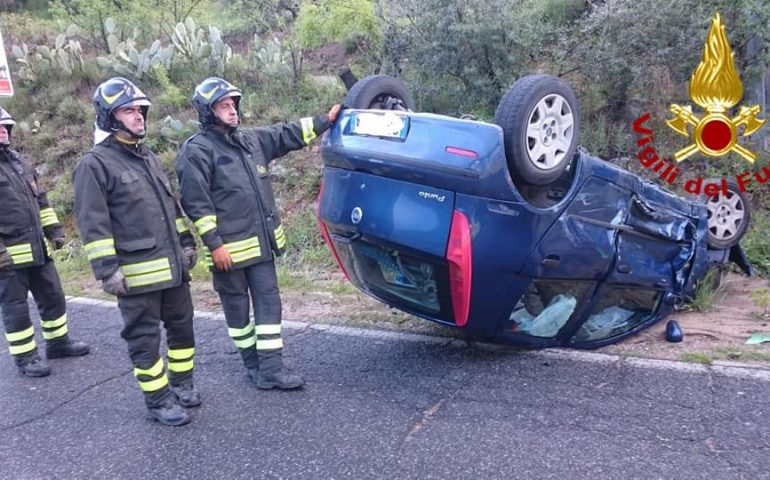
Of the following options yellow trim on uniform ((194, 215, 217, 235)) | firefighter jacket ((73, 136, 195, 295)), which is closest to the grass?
yellow trim on uniform ((194, 215, 217, 235))

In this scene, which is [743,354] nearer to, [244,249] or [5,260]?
[244,249]

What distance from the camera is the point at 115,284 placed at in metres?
3.75

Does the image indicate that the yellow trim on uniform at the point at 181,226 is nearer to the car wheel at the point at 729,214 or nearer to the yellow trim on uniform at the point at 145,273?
the yellow trim on uniform at the point at 145,273

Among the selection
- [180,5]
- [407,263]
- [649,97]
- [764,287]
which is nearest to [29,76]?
[180,5]

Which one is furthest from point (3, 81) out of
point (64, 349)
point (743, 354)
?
point (743, 354)

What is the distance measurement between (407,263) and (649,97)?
5551mm

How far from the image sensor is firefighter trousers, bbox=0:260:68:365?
4977 mm

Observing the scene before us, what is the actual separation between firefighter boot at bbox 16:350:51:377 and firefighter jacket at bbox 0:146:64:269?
63 cm

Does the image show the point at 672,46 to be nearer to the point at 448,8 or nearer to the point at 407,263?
the point at 448,8

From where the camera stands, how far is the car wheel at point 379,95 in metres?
4.50

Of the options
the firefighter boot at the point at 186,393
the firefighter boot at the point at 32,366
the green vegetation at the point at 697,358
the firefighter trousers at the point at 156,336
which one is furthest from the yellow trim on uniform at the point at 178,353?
the green vegetation at the point at 697,358

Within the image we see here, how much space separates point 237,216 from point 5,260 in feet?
5.93

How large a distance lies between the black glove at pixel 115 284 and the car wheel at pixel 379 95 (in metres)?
1.70

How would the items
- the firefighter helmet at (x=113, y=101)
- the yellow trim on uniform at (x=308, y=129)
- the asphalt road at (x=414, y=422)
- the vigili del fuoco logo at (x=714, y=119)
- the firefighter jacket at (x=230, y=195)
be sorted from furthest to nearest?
1. the vigili del fuoco logo at (x=714, y=119)
2. the yellow trim on uniform at (x=308, y=129)
3. the firefighter jacket at (x=230, y=195)
4. the firefighter helmet at (x=113, y=101)
5. the asphalt road at (x=414, y=422)
